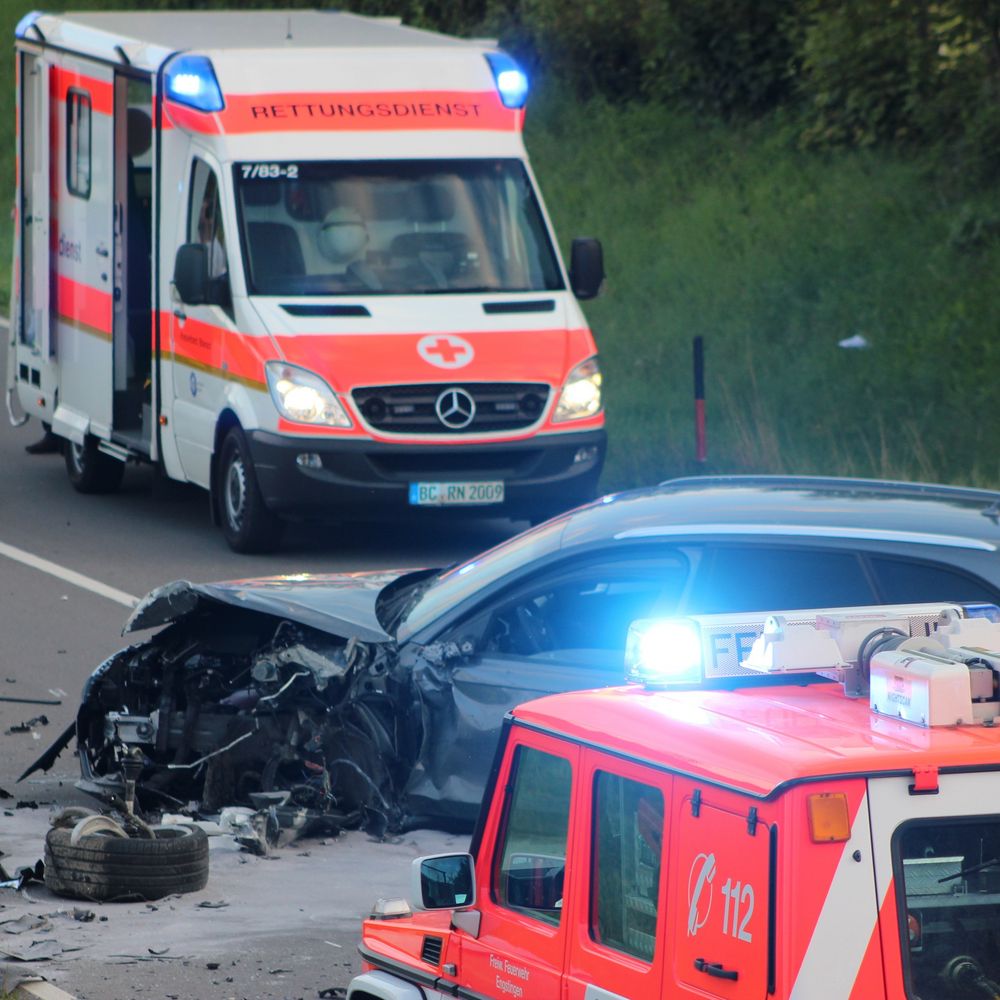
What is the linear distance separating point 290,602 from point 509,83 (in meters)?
7.25

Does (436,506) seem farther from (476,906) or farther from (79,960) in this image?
(476,906)

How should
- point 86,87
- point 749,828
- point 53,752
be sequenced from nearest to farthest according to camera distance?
1. point 749,828
2. point 53,752
3. point 86,87

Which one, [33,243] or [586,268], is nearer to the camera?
[586,268]

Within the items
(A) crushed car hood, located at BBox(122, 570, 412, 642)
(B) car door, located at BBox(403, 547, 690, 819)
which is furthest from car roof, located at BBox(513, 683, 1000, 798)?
(A) crushed car hood, located at BBox(122, 570, 412, 642)

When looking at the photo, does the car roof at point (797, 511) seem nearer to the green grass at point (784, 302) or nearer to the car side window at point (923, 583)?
the car side window at point (923, 583)

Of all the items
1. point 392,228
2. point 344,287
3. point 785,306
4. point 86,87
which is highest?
point 86,87

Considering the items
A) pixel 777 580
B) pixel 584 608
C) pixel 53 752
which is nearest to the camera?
pixel 777 580

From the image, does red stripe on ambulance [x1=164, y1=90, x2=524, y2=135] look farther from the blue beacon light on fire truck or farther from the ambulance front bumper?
the blue beacon light on fire truck

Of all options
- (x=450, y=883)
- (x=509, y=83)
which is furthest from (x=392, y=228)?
(x=450, y=883)

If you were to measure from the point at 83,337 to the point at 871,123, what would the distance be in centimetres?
1118

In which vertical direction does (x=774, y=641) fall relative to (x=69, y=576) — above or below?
below

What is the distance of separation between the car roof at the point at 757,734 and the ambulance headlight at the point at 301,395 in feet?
30.7

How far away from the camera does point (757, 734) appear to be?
4.18 meters

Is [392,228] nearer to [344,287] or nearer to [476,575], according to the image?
[344,287]
